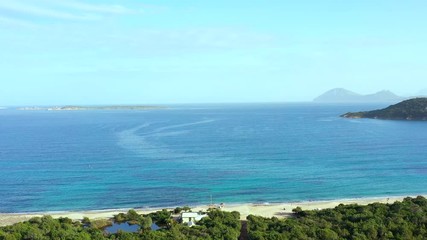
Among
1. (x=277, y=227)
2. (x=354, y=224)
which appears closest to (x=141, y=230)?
(x=277, y=227)

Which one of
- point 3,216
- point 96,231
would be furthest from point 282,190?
point 3,216

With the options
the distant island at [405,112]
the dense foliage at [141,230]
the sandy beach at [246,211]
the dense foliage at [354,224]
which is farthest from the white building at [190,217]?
the distant island at [405,112]

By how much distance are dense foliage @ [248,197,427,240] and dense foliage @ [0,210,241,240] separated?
223 centimetres

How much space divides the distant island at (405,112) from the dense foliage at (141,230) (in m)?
152

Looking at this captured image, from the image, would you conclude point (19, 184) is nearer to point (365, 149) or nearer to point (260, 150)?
point (260, 150)

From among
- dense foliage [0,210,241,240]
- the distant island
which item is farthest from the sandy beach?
the distant island

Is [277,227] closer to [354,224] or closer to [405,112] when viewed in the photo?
[354,224]

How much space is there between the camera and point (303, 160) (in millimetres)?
75062

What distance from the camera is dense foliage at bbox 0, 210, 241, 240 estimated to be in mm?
30719

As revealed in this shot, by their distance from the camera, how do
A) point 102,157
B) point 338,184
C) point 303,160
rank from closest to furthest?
1. point 338,184
2. point 303,160
3. point 102,157

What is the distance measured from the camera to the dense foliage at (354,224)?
30.8 metres

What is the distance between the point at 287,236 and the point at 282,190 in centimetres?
2449

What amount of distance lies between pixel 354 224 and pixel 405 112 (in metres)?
155

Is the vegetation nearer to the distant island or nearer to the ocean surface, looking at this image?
the ocean surface
